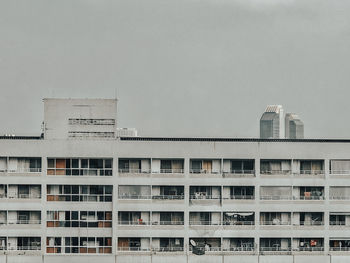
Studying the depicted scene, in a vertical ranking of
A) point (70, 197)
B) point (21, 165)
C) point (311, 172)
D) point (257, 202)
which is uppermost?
point (21, 165)

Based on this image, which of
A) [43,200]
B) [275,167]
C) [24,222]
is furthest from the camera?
[275,167]

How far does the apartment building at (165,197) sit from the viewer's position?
91.1 metres

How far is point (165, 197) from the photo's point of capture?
92062 millimetres

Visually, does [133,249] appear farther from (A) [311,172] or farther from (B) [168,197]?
(A) [311,172]

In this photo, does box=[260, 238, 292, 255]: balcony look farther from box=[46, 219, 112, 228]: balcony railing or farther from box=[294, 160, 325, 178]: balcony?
box=[46, 219, 112, 228]: balcony railing

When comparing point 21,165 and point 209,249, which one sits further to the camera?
point 209,249

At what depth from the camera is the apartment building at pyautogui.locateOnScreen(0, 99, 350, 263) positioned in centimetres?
9112

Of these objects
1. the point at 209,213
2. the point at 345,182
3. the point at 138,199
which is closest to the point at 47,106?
the point at 138,199

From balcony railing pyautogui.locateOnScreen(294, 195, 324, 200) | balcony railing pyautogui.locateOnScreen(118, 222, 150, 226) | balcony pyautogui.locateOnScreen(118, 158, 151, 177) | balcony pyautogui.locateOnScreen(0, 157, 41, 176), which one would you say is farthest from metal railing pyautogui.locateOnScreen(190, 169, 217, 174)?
balcony pyautogui.locateOnScreen(0, 157, 41, 176)

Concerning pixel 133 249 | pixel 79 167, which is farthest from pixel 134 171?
pixel 133 249

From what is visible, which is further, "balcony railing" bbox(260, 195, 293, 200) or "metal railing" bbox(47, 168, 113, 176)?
"balcony railing" bbox(260, 195, 293, 200)

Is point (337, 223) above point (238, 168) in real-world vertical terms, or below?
below

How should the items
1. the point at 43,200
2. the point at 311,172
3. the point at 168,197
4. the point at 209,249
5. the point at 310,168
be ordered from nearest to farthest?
the point at 43,200 < the point at 168,197 < the point at 209,249 < the point at 311,172 < the point at 310,168

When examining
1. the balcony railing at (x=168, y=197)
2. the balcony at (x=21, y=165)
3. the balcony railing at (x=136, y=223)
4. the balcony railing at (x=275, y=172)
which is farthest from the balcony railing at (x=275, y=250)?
the balcony at (x=21, y=165)
